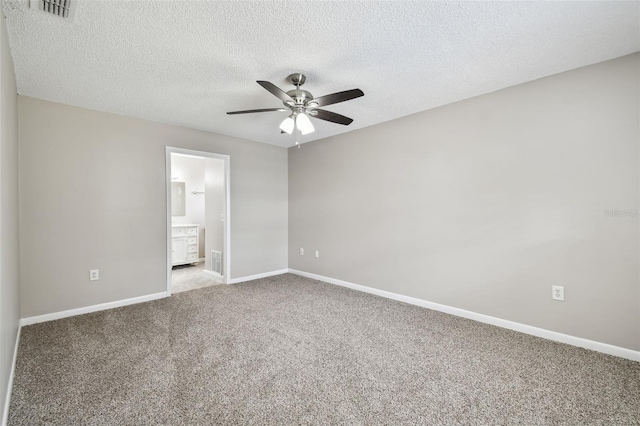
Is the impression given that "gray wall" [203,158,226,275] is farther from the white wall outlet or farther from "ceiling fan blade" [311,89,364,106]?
the white wall outlet

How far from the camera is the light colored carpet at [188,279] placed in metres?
4.41

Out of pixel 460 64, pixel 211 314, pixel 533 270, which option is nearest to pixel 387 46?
pixel 460 64

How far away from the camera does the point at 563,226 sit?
2.50m

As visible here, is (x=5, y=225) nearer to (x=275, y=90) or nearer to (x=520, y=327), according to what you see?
(x=275, y=90)

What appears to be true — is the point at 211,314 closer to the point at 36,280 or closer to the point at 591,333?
the point at 36,280

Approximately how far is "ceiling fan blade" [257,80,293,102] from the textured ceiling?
252mm

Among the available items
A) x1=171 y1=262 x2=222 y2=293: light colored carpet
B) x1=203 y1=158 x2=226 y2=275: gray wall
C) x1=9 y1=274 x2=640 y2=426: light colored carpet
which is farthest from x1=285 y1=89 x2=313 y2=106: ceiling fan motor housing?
x1=171 y1=262 x2=222 y2=293: light colored carpet

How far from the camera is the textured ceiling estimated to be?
1.74 metres

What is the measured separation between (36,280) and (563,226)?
17.1 feet

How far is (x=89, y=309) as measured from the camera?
3.26 meters

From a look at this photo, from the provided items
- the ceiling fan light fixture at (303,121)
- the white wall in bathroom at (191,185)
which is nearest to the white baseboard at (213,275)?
the white wall in bathroom at (191,185)

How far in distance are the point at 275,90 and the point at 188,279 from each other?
12.9 feet

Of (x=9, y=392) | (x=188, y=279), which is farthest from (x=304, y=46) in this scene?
(x=188, y=279)

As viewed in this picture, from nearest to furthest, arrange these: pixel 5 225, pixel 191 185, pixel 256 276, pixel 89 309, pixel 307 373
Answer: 1. pixel 5 225
2. pixel 307 373
3. pixel 89 309
4. pixel 256 276
5. pixel 191 185
